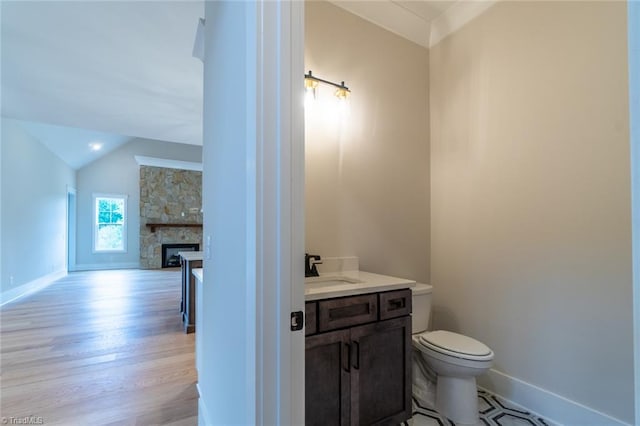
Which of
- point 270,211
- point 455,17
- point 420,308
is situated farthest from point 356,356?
point 455,17

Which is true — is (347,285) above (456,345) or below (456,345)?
above

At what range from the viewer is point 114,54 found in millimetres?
2746

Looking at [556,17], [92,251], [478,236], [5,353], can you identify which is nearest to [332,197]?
[478,236]

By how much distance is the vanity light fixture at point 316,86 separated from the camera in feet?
6.25

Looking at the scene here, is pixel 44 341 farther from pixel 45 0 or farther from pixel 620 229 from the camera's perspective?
pixel 620 229

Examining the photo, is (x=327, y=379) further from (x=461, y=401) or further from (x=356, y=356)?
(x=461, y=401)

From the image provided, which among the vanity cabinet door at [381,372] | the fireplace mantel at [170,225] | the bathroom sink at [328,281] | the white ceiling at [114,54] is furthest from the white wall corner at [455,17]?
the fireplace mantel at [170,225]

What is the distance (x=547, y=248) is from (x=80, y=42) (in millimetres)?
3894

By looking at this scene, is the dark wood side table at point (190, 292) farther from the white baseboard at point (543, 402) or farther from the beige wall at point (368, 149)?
the white baseboard at point (543, 402)

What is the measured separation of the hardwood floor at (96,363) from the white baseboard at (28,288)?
0.17m

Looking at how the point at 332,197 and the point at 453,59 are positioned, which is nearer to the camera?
the point at 332,197

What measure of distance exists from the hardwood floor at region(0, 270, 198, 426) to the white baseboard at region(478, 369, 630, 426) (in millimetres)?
1966

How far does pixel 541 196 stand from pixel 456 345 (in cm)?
105

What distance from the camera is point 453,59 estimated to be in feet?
7.70
